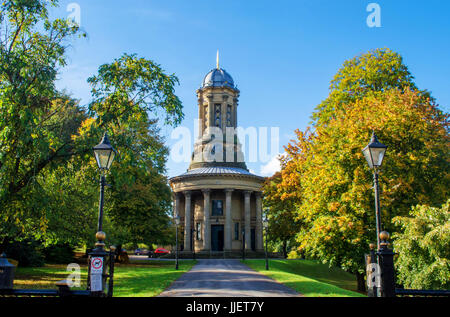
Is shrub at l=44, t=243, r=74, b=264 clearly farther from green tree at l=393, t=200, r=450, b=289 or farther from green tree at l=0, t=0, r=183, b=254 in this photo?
green tree at l=393, t=200, r=450, b=289

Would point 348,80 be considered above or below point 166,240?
above

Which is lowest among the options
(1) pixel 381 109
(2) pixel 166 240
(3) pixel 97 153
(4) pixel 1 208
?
(2) pixel 166 240

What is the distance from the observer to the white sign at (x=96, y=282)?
30.9ft

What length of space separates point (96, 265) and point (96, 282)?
40 cm

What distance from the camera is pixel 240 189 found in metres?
53.9

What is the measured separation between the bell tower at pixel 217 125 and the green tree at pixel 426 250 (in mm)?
42549

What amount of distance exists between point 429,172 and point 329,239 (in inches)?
Answer: 274

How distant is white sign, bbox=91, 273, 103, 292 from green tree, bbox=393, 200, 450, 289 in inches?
509

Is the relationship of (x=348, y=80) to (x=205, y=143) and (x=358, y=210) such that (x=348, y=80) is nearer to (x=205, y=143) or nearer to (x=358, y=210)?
(x=358, y=210)

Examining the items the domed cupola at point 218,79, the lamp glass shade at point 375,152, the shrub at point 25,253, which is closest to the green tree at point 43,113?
the lamp glass shade at point 375,152

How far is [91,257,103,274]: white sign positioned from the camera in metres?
9.56

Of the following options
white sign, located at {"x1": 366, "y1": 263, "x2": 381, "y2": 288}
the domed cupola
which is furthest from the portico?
white sign, located at {"x1": 366, "y1": 263, "x2": 381, "y2": 288}
